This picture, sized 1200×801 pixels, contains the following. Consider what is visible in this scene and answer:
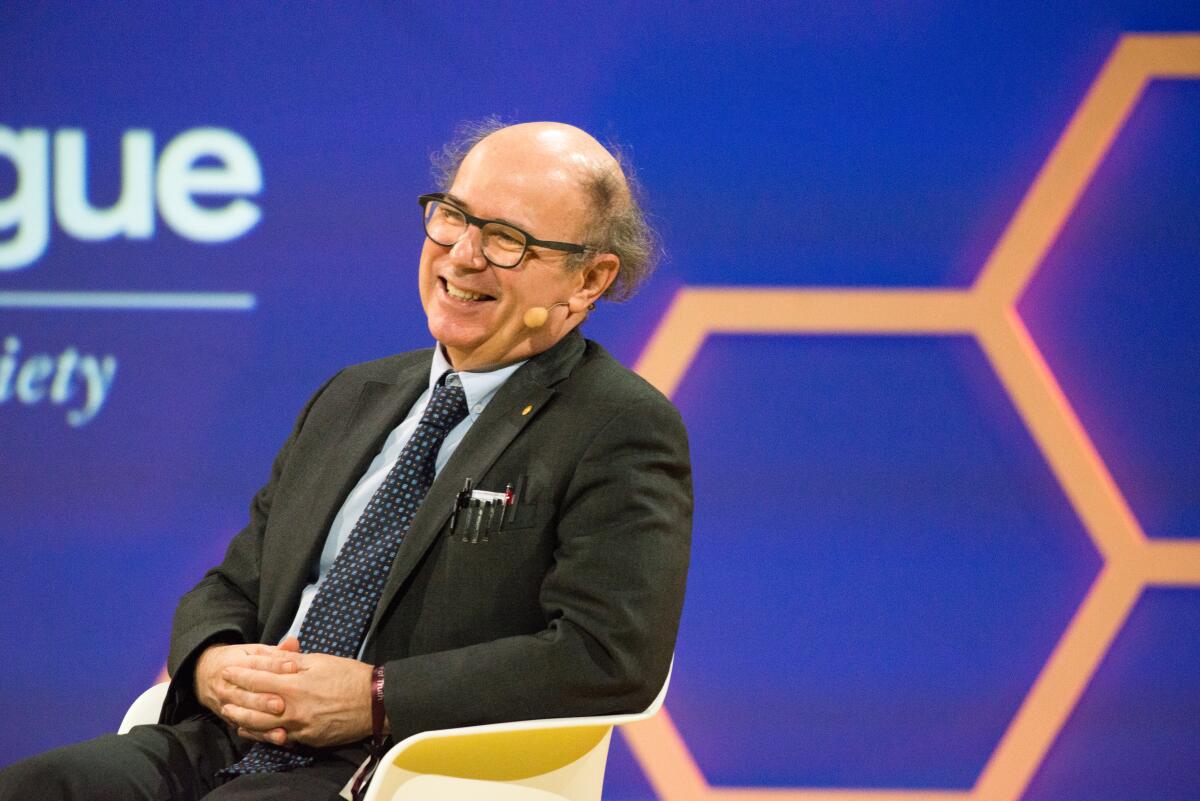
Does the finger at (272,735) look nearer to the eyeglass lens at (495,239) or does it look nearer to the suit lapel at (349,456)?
the suit lapel at (349,456)

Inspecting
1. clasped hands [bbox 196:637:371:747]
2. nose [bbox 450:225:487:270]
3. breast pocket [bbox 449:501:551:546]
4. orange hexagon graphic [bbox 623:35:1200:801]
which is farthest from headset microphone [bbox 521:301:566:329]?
orange hexagon graphic [bbox 623:35:1200:801]

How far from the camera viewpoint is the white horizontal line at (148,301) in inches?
128

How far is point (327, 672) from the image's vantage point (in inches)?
74.5

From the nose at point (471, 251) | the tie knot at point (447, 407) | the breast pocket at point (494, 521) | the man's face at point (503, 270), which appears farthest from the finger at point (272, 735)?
the nose at point (471, 251)

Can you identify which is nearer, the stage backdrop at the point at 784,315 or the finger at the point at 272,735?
the finger at the point at 272,735

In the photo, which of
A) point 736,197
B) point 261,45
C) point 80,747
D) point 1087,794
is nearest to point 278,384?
point 261,45

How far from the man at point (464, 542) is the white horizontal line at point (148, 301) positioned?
1015 mm

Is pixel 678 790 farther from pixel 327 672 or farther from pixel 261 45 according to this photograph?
pixel 261 45

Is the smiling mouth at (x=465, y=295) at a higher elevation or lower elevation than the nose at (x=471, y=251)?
lower

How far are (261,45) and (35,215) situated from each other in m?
0.71

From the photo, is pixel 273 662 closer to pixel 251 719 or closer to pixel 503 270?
pixel 251 719

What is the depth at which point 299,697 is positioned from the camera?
6.18 feet

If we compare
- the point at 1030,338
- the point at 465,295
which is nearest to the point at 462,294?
the point at 465,295

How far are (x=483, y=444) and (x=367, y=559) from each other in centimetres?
26
